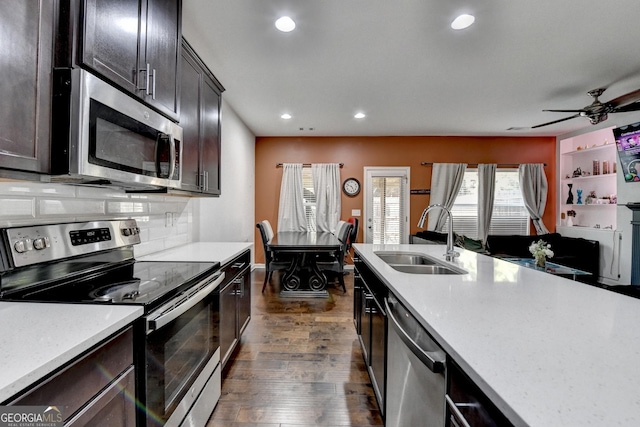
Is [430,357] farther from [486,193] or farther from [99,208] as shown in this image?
[486,193]

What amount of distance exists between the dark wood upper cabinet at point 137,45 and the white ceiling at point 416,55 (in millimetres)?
539

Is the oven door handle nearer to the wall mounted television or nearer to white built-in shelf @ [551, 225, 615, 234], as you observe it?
the wall mounted television

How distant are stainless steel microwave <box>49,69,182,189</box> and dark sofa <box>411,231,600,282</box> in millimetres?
3479

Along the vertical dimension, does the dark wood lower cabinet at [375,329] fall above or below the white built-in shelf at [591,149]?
below

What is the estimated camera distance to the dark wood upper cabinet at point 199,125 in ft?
6.46

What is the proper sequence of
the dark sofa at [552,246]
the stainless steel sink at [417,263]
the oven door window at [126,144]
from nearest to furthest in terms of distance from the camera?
the oven door window at [126,144], the stainless steel sink at [417,263], the dark sofa at [552,246]

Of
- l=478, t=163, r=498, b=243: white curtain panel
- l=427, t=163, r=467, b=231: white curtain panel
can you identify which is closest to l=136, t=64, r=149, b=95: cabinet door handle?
l=427, t=163, r=467, b=231: white curtain panel

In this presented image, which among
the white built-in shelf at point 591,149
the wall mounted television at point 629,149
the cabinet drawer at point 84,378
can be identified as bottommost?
the cabinet drawer at point 84,378

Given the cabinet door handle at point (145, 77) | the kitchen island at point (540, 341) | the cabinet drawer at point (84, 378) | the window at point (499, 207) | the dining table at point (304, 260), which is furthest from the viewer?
the window at point (499, 207)

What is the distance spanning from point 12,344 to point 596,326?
62.4 inches

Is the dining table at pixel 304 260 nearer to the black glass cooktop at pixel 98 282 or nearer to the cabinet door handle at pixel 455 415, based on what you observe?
the black glass cooktop at pixel 98 282

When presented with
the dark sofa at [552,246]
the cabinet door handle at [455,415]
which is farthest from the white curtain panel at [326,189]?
the cabinet door handle at [455,415]

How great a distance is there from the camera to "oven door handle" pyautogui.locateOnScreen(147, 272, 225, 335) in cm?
101

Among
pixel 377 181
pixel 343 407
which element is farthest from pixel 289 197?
pixel 343 407
